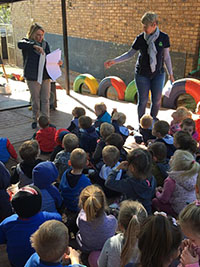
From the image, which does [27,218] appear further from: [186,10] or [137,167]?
[186,10]

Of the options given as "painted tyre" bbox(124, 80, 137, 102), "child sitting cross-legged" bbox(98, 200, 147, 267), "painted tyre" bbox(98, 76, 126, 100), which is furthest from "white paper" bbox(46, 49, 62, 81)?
"child sitting cross-legged" bbox(98, 200, 147, 267)

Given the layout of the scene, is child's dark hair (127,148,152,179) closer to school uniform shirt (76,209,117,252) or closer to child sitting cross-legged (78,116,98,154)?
school uniform shirt (76,209,117,252)

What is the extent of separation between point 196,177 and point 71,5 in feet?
37.3

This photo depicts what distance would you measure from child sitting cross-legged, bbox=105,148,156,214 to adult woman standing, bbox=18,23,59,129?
313 centimetres

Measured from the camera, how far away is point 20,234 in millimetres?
2199

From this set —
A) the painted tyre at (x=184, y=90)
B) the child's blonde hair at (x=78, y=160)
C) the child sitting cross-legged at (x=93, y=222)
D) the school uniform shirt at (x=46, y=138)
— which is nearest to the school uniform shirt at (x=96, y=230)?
the child sitting cross-legged at (x=93, y=222)

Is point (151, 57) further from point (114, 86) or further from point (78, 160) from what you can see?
point (114, 86)

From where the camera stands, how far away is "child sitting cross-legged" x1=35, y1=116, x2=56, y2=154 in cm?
443

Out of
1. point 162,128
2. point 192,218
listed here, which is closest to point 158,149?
point 162,128

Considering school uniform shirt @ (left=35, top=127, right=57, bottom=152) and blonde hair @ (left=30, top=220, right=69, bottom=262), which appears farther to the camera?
school uniform shirt @ (left=35, top=127, right=57, bottom=152)

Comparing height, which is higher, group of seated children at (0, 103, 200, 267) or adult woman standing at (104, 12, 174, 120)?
adult woman standing at (104, 12, 174, 120)

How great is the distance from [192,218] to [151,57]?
339 cm

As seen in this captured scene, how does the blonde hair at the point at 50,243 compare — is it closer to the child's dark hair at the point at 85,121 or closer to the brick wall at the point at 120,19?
the child's dark hair at the point at 85,121

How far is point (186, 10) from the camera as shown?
7773mm
